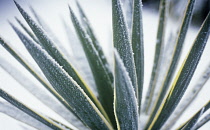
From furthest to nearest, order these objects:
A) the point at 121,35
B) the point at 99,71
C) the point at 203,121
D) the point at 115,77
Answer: the point at 99,71
the point at 203,121
the point at 121,35
the point at 115,77

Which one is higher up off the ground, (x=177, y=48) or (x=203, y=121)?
(x=177, y=48)

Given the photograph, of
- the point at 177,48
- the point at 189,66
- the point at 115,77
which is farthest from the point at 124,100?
the point at 177,48

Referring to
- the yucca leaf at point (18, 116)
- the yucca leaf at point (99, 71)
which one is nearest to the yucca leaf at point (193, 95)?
the yucca leaf at point (99, 71)

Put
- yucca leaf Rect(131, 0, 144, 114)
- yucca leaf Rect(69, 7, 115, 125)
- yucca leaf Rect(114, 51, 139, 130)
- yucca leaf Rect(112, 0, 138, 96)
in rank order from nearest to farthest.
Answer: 1. yucca leaf Rect(114, 51, 139, 130)
2. yucca leaf Rect(112, 0, 138, 96)
3. yucca leaf Rect(131, 0, 144, 114)
4. yucca leaf Rect(69, 7, 115, 125)

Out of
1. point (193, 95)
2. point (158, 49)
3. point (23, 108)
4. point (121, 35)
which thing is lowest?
point (193, 95)

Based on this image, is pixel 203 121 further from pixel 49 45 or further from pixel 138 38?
pixel 49 45

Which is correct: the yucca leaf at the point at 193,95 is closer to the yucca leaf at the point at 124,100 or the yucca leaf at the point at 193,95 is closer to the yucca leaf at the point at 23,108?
the yucca leaf at the point at 124,100

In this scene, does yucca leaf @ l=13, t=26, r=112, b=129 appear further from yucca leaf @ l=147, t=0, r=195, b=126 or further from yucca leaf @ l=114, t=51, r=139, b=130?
yucca leaf @ l=147, t=0, r=195, b=126

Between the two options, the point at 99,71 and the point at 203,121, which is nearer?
the point at 203,121

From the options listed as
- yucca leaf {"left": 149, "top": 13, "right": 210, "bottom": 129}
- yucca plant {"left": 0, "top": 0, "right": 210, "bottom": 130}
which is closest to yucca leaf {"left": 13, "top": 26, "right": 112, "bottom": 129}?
yucca plant {"left": 0, "top": 0, "right": 210, "bottom": 130}
